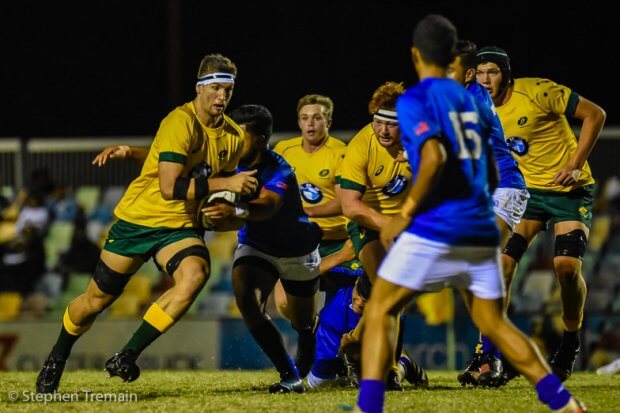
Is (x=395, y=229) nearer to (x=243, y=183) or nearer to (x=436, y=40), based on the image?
(x=436, y=40)

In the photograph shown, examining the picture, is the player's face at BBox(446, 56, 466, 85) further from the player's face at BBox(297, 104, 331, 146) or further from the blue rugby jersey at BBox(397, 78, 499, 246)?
the player's face at BBox(297, 104, 331, 146)

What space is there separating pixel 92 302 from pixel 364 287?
6.45 feet

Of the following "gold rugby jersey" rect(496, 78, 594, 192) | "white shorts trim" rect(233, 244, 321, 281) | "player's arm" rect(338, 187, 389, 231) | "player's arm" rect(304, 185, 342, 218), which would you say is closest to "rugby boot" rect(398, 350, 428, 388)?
"white shorts trim" rect(233, 244, 321, 281)


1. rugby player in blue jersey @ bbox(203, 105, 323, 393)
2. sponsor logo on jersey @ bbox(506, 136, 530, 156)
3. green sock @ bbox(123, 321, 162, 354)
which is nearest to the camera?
green sock @ bbox(123, 321, 162, 354)

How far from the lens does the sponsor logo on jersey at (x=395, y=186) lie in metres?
8.94

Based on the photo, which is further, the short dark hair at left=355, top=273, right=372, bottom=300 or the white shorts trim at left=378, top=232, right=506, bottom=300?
the short dark hair at left=355, top=273, right=372, bottom=300

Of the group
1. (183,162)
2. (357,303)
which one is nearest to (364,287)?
(357,303)

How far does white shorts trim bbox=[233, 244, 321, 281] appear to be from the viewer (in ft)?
29.1

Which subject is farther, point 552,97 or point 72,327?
point 552,97

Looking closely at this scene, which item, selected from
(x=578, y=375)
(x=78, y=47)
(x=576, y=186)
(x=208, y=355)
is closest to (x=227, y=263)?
(x=208, y=355)

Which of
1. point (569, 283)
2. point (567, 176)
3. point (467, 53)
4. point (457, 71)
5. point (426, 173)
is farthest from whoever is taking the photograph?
point (569, 283)

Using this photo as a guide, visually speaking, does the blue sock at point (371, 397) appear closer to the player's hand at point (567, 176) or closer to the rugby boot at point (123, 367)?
the rugby boot at point (123, 367)

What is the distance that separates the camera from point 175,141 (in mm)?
8148

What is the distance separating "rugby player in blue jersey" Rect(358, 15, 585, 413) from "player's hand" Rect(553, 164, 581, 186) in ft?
8.86
